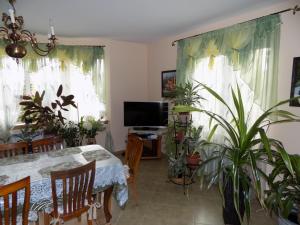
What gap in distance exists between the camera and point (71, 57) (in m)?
4.08

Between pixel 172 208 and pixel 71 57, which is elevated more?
pixel 71 57

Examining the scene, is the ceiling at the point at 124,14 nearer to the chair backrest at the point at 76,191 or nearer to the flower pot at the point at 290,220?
the chair backrest at the point at 76,191

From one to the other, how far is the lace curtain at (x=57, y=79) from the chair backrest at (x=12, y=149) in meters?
1.41

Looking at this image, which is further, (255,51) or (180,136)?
(180,136)

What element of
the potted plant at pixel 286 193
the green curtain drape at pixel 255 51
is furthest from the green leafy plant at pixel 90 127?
the potted plant at pixel 286 193

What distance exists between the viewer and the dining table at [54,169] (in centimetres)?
167

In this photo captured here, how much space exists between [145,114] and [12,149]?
7.86ft

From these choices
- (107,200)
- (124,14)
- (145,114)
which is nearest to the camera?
(107,200)

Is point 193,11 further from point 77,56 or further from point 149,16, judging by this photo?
point 77,56

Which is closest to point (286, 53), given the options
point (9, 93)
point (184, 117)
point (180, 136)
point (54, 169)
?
point (184, 117)

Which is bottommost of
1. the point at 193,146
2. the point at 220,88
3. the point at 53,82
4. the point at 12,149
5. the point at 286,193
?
the point at 286,193

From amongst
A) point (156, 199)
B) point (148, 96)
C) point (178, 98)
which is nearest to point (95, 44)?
point (148, 96)

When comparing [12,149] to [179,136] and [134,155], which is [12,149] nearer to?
[134,155]

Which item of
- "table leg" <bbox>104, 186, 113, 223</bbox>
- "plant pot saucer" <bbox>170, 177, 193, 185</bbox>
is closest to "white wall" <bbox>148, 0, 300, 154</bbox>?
"plant pot saucer" <bbox>170, 177, 193, 185</bbox>
